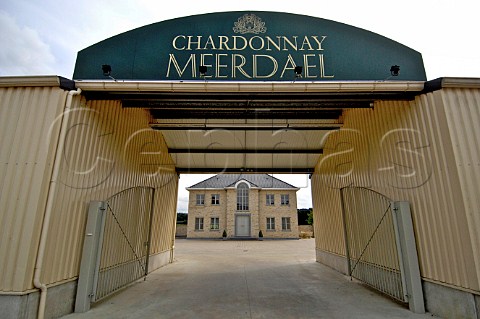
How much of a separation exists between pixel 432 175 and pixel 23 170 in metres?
7.20

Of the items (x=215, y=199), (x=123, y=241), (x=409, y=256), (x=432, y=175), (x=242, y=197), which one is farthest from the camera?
(x=215, y=199)

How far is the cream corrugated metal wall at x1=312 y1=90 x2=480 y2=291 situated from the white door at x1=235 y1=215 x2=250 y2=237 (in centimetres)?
2289

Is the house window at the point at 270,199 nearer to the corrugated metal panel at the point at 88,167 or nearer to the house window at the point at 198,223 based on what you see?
the house window at the point at 198,223

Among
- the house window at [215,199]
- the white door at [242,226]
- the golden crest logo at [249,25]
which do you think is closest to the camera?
the golden crest logo at [249,25]

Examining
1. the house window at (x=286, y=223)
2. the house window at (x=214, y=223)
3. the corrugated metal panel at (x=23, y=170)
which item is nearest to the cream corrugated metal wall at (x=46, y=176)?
the corrugated metal panel at (x=23, y=170)

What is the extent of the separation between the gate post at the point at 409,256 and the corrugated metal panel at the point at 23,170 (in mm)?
6512

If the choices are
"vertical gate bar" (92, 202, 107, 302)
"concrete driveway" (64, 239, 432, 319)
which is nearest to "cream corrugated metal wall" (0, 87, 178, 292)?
"vertical gate bar" (92, 202, 107, 302)

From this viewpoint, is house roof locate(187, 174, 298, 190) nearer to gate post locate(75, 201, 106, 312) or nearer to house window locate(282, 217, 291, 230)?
house window locate(282, 217, 291, 230)

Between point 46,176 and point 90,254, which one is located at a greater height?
point 46,176

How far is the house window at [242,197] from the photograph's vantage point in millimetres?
28906

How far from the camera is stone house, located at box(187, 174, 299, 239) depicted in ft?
93.1

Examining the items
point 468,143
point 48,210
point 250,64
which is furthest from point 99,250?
point 468,143

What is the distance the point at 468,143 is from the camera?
4328 mm

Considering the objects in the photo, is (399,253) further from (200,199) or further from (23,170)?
(200,199)
